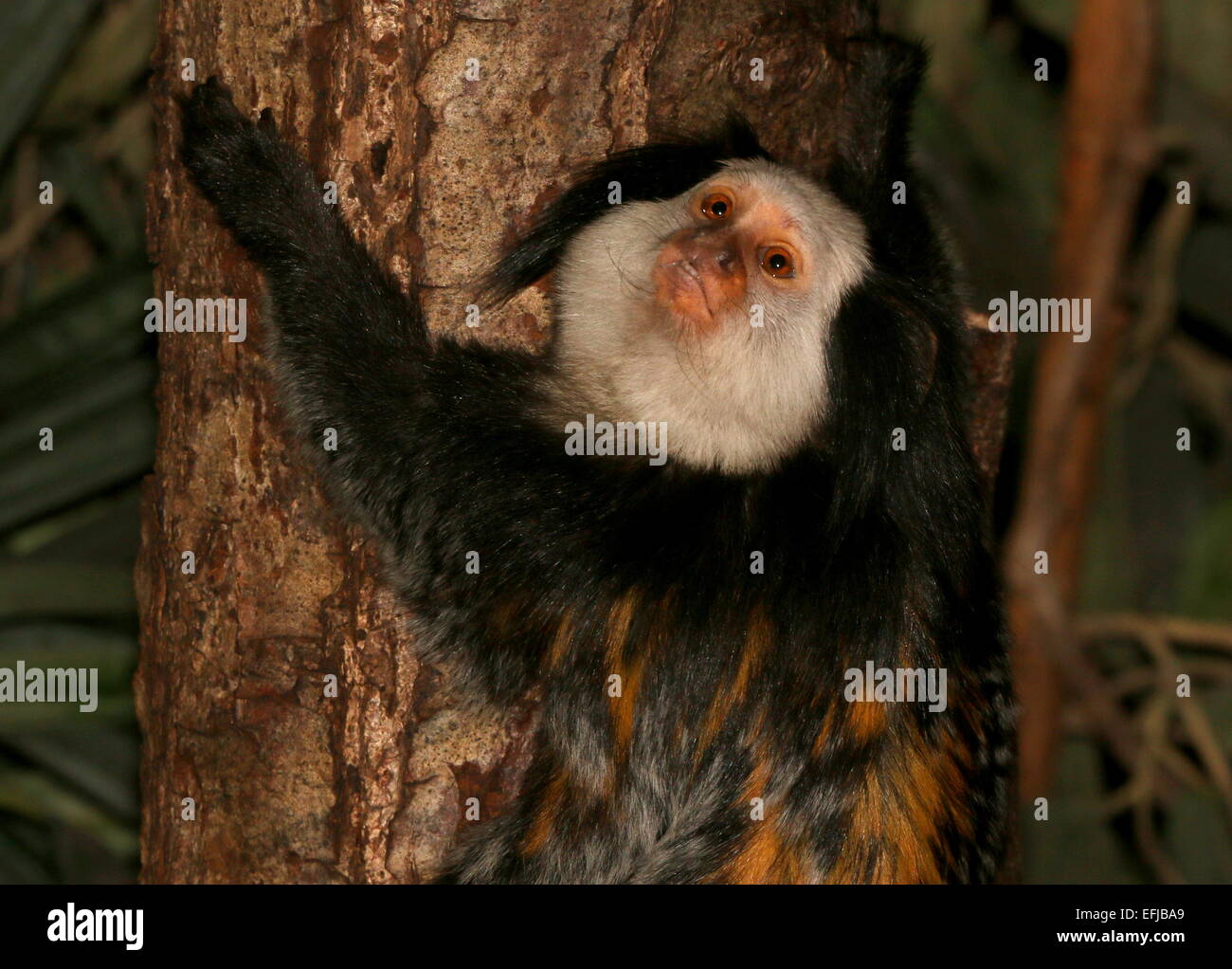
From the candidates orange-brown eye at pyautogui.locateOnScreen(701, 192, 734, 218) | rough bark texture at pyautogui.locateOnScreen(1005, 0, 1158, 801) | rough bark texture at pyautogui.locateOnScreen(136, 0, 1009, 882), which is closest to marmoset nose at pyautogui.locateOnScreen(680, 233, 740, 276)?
orange-brown eye at pyautogui.locateOnScreen(701, 192, 734, 218)

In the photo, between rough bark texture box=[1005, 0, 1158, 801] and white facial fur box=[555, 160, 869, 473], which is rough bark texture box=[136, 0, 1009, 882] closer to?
white facial fur box=[555, 160, 869, 473]

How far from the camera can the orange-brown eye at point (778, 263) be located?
2.43 meters

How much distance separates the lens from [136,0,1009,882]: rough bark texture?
2053 mm

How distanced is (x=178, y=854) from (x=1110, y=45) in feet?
12.6

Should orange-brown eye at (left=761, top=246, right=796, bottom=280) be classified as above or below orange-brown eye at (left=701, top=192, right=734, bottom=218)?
below

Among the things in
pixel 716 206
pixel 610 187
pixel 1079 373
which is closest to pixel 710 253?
pixel 716 206

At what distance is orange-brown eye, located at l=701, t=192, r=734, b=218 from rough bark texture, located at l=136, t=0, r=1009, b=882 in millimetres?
192

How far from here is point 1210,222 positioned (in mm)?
4906

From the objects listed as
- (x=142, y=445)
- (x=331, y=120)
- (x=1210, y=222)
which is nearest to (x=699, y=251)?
(x=331, y=120)

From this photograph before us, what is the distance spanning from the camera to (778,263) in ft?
8.01

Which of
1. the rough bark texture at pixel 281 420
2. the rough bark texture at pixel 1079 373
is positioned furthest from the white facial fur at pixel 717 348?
the rough bark texture at pixel 1079 373

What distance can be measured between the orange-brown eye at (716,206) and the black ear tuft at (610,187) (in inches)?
1.7

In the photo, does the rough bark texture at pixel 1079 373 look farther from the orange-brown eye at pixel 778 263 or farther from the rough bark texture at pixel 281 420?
the rough bark texture at pixel 281 420

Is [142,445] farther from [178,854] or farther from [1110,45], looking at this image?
[1110,45]
